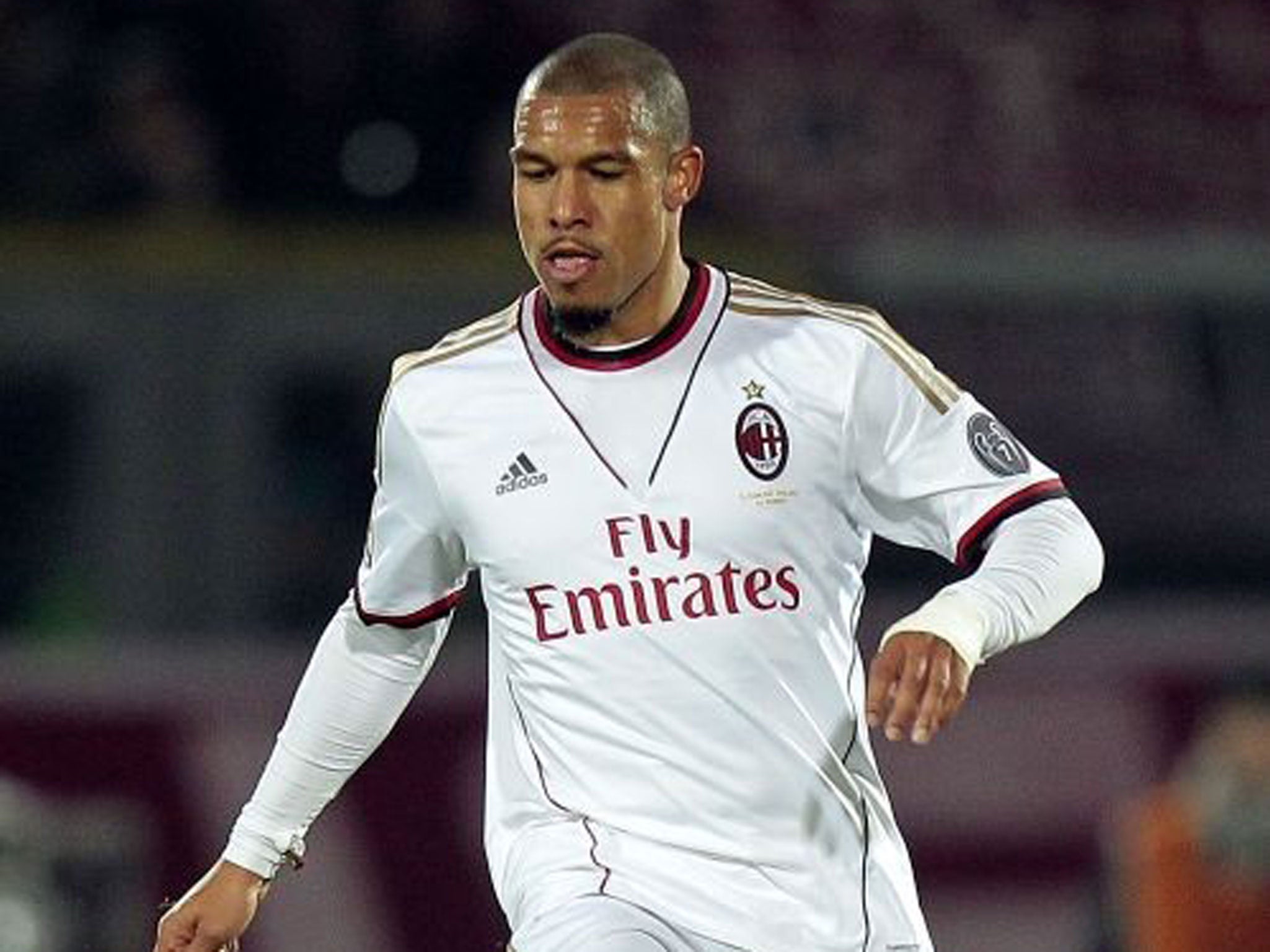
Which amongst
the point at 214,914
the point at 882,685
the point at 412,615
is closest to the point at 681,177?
the point at 412,615

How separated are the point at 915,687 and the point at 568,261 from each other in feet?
2.96

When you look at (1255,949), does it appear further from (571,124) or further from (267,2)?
(267,2)

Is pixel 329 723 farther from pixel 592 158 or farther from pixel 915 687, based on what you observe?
pixel 915 687

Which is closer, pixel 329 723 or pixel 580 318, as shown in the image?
pixel 580 318

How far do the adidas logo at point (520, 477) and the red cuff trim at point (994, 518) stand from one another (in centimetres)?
59

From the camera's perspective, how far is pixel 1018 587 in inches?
165

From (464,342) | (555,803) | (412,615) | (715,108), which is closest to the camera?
(555,803)

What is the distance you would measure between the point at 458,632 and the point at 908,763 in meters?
1.29

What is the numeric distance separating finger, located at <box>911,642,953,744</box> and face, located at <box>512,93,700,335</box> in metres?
0.82

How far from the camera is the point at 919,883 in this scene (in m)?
8.70

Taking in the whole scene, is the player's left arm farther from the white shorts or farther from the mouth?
the mouth

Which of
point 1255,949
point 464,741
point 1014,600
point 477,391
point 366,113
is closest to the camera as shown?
point 1014,600

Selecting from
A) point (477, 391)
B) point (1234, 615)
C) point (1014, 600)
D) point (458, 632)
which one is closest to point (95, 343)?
point (458, 632)

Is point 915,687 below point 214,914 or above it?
above
